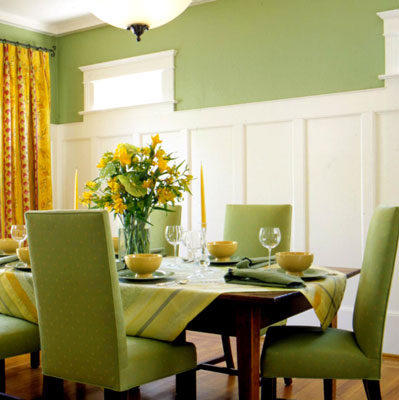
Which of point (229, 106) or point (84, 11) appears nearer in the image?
point (229, 106)

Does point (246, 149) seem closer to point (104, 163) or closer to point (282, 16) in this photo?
point (282, 16)

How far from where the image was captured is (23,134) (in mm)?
4953

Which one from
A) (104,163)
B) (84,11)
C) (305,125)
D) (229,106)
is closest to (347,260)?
(305,125)

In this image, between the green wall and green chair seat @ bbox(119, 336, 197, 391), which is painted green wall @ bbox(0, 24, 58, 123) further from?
green chair seat @ bbox(119, 336, 197, 391)

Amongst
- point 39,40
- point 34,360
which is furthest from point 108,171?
point 39,40

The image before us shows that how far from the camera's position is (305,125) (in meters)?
4.01

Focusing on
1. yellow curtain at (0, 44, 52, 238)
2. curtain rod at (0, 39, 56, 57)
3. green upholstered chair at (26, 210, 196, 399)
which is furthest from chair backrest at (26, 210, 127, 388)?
curtain rod at (0, 39, 56, 57)

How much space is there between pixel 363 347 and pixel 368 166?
1945mm

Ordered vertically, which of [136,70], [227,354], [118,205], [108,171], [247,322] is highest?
[136,70]

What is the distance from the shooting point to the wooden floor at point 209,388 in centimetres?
285

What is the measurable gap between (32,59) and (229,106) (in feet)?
6.35

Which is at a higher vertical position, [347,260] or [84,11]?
[84,11]

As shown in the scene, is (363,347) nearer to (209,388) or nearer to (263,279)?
(263,279)

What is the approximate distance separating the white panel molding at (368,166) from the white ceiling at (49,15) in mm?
1641
